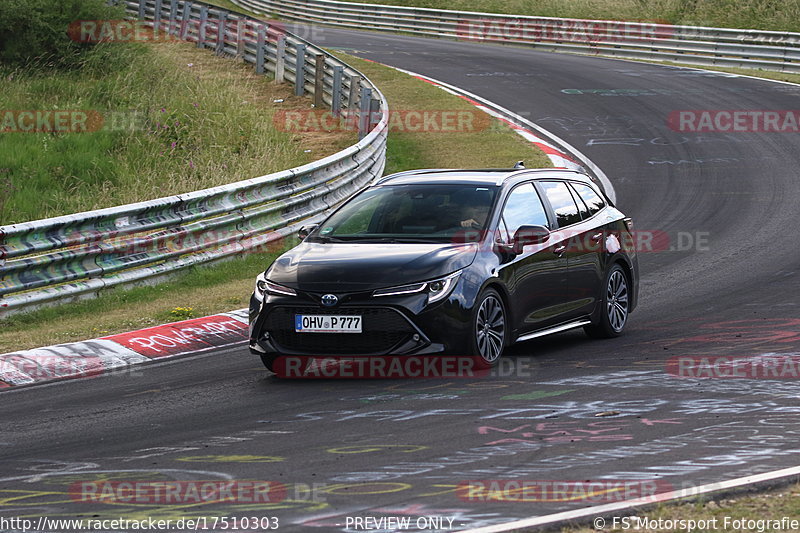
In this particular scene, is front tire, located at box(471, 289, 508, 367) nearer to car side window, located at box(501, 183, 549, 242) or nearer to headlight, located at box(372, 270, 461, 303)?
headlight, located at box(372, 270, 461, 303)

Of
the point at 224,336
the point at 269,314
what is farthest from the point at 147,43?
the point at 269,314

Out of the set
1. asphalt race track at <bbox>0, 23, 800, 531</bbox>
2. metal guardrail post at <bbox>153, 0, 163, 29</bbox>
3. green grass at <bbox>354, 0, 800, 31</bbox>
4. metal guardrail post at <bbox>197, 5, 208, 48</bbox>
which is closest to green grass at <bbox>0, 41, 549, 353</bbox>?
asphalt race track at <bbox>0, 23, 800, 531</bbox>

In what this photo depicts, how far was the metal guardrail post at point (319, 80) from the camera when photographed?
25266 millimetres

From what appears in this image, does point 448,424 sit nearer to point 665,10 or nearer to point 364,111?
point 364,111

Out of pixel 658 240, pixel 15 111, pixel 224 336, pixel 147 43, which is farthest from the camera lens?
pixel 147 43

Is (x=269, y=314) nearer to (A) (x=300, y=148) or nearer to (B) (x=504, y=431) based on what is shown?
(B) (x=504, y=431)

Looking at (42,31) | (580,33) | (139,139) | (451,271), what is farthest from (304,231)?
(580,33)

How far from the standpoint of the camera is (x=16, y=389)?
9.40 m

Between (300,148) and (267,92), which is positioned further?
(267,92)

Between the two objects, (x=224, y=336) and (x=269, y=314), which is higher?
(x=269, y=314)

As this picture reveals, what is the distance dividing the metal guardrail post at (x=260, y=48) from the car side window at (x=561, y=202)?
1851 cm

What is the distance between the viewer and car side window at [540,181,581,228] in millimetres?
10758

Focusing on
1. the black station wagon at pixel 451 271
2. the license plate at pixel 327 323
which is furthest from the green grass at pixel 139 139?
the license plate at pixel 327 323

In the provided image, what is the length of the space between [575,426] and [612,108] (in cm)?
2119
